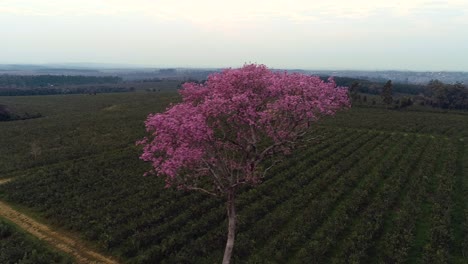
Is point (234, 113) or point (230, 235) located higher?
point (234, 113)

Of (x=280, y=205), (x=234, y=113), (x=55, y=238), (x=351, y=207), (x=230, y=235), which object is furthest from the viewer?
(x=280, y=205)

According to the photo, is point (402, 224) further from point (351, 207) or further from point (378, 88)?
point (378, 88)

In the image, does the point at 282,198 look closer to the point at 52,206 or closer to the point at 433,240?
the point at 433,240

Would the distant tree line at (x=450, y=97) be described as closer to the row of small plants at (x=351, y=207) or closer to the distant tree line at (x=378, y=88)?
the distant tree line at (x=378, y=88)

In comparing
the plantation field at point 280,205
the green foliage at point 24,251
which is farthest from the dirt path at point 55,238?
the plantation field at point 280,205

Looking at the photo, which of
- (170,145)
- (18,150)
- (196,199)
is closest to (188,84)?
(170,145)

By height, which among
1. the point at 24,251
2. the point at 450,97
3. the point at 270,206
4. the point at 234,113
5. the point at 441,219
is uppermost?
the point at 234,113

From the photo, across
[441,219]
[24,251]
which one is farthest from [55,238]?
[441,219]
